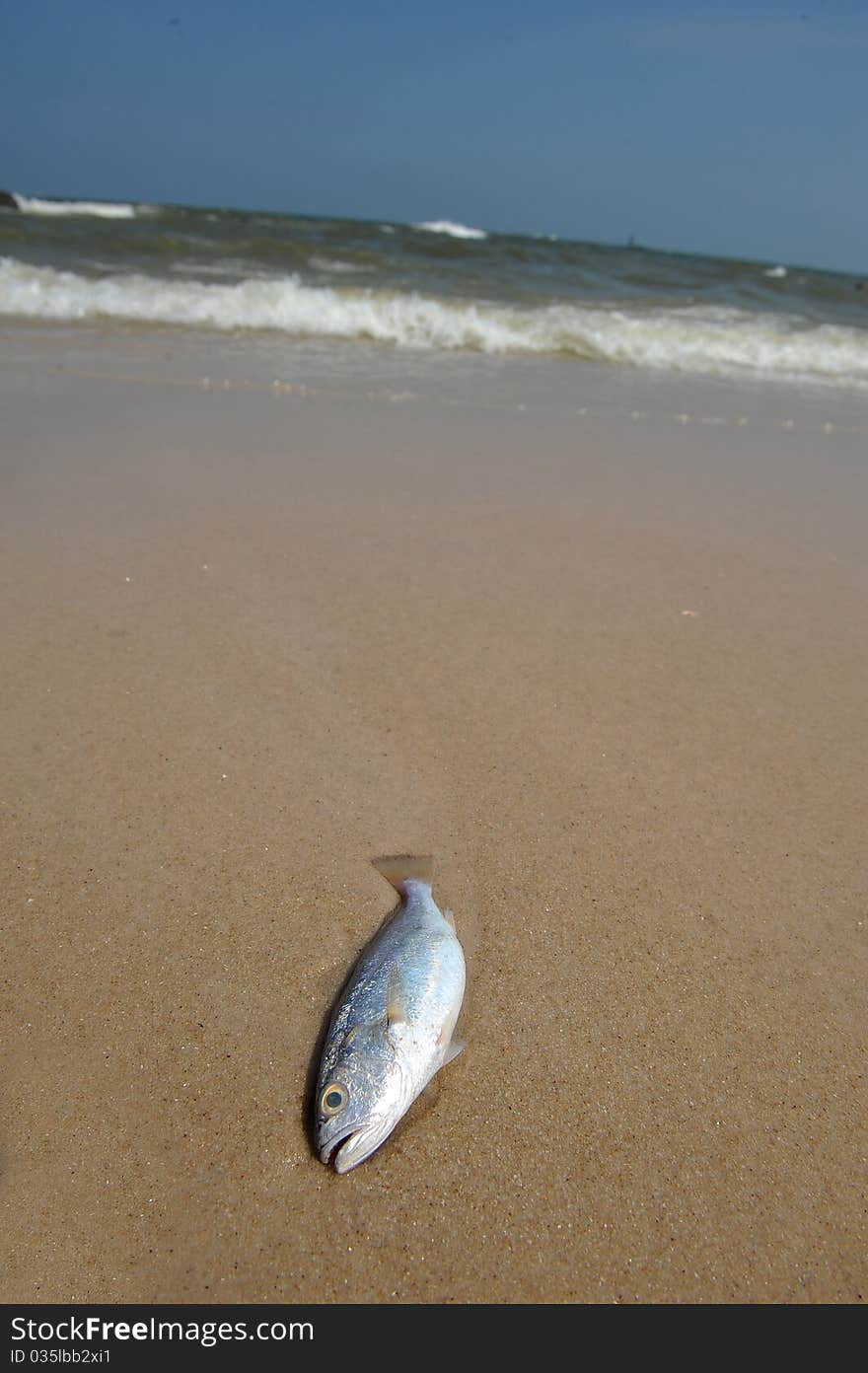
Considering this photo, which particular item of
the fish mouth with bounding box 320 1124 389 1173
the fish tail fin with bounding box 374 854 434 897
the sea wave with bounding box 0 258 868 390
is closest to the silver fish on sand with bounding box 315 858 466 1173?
the fish mouth with bounding box 320 1124 389 1173

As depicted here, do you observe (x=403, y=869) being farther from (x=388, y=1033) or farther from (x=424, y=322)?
(x=424, y=322)

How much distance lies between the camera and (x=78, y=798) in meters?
2.59

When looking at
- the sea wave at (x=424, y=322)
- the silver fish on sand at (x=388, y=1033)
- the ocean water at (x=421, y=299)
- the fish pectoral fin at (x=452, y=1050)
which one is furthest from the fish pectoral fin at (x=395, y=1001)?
the sea wave at (x=424, y=322)

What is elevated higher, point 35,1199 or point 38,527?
point 38,527

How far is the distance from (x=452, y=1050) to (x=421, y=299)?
12.3 metres

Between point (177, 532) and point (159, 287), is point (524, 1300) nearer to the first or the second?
point (177, 532)

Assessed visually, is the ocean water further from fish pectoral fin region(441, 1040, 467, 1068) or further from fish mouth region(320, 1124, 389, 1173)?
fish mouth region(320, 1124, 389, 1173)

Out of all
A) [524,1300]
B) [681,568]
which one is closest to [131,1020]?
[524,1300]

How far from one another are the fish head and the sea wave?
33.6ft

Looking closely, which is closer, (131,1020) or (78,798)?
(131,1020)

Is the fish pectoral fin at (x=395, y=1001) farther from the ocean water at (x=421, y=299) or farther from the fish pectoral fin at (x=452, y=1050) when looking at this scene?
the ocean water at (x=421, y=299)

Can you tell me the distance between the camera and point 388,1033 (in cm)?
187

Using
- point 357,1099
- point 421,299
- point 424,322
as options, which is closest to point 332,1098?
point 357,1099

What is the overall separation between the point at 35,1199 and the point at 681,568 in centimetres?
375
